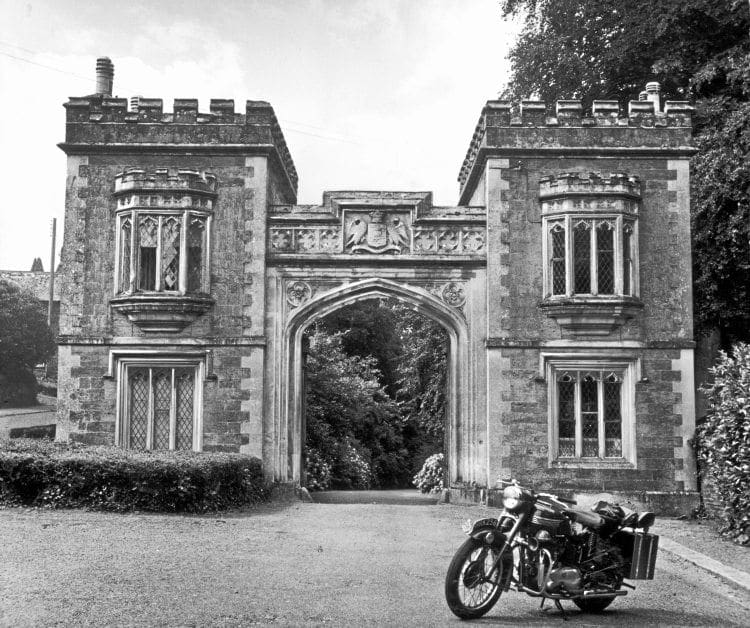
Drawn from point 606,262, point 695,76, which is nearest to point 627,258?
point 606,262

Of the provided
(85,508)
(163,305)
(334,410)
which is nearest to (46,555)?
(85,508)

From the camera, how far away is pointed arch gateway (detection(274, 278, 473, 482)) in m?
16.2

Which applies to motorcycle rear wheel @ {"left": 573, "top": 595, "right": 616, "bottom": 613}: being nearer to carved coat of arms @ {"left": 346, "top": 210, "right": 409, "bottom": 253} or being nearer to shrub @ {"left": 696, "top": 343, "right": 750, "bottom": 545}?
shrub @ {"left": 696, "top": 343, "right": 750, "bottom": 545}

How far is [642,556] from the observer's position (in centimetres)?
816

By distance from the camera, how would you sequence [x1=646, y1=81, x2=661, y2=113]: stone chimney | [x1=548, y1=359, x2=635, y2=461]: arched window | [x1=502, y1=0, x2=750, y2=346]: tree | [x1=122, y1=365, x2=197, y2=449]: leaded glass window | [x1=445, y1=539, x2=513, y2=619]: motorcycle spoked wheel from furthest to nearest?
1. [x1=502, y1=0, x2=750, y2=346]: tree
2. [x1=646, y1=81, x2=661, y2=113]: stone chimney
3. [x1=122, y1=365, x2=197, y2=449]: leaded glass window
4. [x1=548, y1=359, x2=635, y2=461]: arched window
5. [x1=445, y1=539, x2=513, y2=619]: motorcycle spoked wheel

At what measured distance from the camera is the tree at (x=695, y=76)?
57.6 ft

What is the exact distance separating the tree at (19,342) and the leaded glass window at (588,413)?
3424 cm

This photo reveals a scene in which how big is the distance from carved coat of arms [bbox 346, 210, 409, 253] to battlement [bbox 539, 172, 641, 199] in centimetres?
279

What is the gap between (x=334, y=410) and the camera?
2688cm

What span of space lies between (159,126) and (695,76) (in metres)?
11.5

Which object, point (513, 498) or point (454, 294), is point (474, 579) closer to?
point (513, 498)

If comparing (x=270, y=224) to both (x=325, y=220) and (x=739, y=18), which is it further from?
(x=739, y=18)

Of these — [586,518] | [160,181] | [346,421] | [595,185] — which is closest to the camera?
[586,518]

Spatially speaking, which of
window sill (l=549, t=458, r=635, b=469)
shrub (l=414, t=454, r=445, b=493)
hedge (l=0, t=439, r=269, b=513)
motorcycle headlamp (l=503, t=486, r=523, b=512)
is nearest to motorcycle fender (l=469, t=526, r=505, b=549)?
motorcycle headlamp (l=503, t=486, r=523, b=512)
